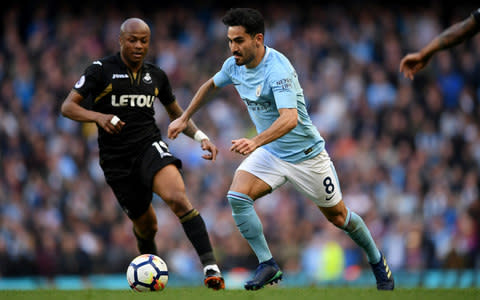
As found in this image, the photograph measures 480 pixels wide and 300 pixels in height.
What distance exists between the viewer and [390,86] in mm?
16828

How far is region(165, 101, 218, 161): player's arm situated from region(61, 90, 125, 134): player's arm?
31.1 inches

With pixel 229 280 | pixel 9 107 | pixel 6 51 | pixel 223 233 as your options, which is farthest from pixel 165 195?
pixel 6 51

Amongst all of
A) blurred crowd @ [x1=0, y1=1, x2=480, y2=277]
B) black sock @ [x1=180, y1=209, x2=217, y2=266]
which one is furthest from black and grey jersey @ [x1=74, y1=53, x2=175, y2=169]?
blurred crowd @ [x1=0, y1=1, x2=480, y2=277]

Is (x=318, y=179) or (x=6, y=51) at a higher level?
(x=6, y=51)

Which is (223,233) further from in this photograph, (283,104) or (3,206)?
(283,104)

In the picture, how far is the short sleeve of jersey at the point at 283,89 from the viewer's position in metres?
6.54

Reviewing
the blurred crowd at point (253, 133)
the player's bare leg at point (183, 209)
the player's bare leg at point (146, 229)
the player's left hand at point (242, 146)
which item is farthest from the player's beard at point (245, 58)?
the blurred crowd at point (253, 133)

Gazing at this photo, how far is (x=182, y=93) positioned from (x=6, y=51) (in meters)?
4.53

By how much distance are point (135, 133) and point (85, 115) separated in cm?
62

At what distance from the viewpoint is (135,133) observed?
7586 millimetres

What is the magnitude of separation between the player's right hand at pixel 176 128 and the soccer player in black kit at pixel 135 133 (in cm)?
30

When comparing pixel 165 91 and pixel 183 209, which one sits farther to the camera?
pixel 165 91

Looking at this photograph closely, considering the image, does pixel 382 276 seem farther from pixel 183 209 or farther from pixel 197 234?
pixel 183 209

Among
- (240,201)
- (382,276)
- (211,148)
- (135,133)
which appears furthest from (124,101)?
(382,276)
